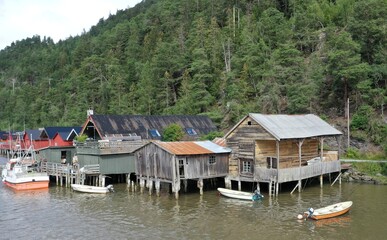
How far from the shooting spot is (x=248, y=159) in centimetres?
3700

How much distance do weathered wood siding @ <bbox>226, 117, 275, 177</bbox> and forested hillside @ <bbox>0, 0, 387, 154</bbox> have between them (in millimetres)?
17711

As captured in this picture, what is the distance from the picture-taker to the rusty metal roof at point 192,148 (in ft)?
118

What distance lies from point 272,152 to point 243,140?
277 centimetres

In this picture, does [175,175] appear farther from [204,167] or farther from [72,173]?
[72,173]

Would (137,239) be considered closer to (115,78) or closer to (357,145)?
(357,145)

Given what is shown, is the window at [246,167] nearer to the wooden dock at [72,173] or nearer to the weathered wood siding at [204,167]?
the weathered wood siding at [204,167]

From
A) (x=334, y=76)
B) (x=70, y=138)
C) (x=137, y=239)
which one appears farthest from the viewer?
(x=70, y=138)

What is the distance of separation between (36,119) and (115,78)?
Result: 32417 millimetres

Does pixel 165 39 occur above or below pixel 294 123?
above

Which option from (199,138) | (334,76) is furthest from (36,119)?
(334,76)

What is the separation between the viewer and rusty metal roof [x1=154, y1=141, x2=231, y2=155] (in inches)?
1416

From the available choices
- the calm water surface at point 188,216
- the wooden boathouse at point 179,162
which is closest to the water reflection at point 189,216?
the calm water surface at point 188,216

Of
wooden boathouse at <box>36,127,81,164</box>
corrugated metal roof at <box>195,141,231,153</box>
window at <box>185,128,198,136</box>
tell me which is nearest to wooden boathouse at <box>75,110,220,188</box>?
window at <box>185,128,198,136</box>

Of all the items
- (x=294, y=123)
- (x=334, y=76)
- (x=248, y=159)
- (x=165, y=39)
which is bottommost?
(x=248, y=159)
